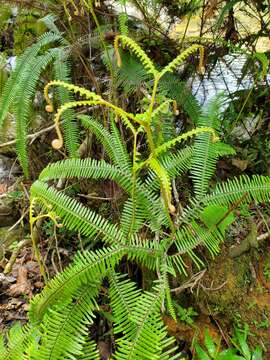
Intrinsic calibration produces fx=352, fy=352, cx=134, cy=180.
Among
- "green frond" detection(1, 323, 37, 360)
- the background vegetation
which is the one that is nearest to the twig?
the background vegetation

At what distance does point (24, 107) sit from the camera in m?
2.24

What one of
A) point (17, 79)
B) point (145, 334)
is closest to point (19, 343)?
point (145, 334)

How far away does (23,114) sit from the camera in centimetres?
223

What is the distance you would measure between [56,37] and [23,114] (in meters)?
0.67

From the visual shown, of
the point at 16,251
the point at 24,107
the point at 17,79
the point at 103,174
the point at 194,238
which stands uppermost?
the point at 17,79

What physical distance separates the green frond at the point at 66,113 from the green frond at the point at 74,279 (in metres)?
0.81

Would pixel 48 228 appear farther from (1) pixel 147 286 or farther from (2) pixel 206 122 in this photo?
(2) pixel 206 122

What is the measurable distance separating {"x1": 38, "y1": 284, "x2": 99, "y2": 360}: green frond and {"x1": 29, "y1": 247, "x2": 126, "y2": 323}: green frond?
33 millimetres

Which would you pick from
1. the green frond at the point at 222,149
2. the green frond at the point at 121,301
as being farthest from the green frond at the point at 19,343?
the green frond at the point at 222,149

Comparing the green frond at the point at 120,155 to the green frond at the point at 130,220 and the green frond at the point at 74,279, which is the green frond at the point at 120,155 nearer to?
the green frond at the point at 130,220

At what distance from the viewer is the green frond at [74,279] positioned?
147 cm

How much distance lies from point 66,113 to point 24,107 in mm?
273

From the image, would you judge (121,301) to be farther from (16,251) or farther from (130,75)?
(130,75)

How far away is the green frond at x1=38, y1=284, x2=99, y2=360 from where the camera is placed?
1.39 m
